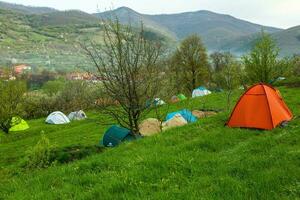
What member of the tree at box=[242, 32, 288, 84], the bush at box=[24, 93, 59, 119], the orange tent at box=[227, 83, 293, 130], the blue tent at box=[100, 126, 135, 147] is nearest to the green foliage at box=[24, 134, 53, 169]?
the orange tent at box=[227, 83, 293, 130]

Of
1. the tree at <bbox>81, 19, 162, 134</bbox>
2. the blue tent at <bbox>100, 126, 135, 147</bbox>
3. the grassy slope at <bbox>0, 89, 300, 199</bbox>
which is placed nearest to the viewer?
the grassy slope at <bbox>0, 89, 300, 199</bbox>

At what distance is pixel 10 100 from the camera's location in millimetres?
43750

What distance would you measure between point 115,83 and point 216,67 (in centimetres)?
8027

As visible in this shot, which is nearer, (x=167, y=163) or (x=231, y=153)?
(x=167, y=163)

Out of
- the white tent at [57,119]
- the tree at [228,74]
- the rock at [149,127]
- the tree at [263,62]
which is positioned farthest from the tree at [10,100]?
the tree at [263,62]

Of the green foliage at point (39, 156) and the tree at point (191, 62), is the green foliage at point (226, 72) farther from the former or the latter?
the green foliage at point (39, 156)

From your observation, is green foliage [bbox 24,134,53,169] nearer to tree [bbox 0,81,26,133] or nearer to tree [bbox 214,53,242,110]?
tree [bbox 214,53,242,110]

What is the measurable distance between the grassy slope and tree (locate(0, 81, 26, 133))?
32.5 metres

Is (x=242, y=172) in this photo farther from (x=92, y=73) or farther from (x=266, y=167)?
(x=92, y=73)

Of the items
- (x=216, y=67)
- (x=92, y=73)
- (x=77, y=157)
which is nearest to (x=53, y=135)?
(x=92, y=73)

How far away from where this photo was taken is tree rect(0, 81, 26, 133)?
4241 cm

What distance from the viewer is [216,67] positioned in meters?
95.8

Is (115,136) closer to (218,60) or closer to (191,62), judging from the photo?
(191,62)

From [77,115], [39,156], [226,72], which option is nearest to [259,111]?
[39,156]
